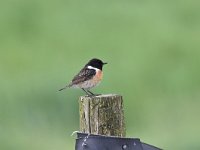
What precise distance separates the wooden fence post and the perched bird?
4.17ft

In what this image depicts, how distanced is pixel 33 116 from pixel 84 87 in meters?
5.59

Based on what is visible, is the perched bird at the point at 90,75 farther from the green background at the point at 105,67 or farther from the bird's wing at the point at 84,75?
the green background at the point at 105,67

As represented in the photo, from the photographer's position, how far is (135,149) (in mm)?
5422

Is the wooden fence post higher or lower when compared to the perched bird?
lower

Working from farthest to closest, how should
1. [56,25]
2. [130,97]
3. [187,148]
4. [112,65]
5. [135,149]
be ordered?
[56,25]
[112,65]
[130,97]
[187,148]
[135,149]

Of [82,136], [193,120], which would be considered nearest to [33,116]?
[193,120]

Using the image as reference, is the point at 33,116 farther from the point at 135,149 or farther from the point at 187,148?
the point at 135,149

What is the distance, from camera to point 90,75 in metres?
7.22

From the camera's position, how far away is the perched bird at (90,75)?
7.02 metres

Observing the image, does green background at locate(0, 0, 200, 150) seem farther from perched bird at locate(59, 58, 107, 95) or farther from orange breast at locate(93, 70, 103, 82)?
orange breast at locate(93, 70, 103, 82)

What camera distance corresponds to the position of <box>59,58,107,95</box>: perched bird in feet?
23.0

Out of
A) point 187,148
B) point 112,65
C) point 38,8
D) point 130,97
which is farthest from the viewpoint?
point 38,8

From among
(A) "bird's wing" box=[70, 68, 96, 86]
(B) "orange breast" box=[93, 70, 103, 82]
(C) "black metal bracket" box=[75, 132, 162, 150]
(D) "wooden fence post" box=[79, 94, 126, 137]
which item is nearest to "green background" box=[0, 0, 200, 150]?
(A) "bird's wing" box=[70, 68, 96, 86]

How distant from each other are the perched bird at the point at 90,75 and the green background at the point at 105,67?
14.8ft
